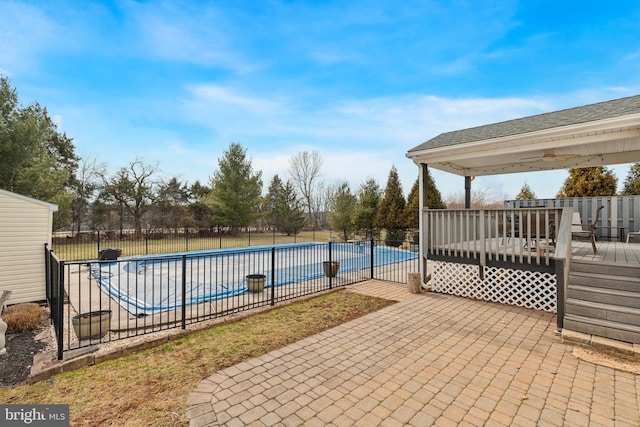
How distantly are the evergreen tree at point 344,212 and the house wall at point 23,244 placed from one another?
1522cm

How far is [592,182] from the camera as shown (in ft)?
43.6

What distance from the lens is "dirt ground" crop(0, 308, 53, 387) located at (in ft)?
12.3

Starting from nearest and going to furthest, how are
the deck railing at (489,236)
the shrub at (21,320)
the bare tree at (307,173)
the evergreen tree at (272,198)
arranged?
the shrub at (21,320), the deck railing at (489,236), the evergreen tree at (272,198), the bare tree at (307,173)

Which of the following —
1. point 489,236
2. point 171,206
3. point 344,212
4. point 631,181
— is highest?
point 631,181

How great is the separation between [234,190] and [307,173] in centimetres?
1057

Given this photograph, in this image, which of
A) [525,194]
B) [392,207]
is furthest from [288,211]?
[525,194]

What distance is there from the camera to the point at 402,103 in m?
12.3

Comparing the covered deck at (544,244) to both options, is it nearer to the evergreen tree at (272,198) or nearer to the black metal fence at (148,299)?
the black metal fence at (148,299)

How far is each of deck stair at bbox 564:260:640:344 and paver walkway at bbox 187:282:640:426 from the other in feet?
1.78

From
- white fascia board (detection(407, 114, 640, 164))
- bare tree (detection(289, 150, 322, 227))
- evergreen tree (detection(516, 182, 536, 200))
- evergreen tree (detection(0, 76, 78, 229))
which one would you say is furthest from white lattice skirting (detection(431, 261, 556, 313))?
bare tree (detection(289, 150, 322, 227))

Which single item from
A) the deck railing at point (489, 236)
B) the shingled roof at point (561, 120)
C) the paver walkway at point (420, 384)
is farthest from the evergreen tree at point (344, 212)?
the paver walkway at point (420, 384)

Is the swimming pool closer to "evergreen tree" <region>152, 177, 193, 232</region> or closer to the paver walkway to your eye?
the paver walkway

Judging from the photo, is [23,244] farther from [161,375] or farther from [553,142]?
[553,142]

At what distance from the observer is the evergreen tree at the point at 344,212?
20078mm
